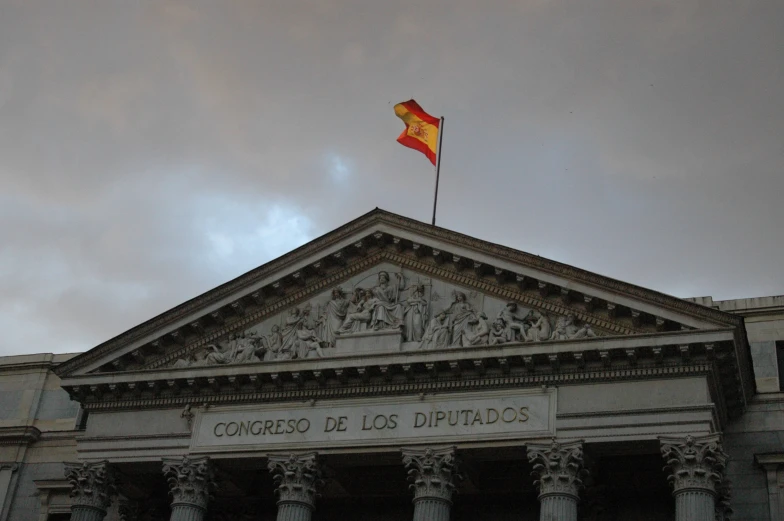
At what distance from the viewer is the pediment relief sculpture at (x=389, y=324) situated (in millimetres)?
38188

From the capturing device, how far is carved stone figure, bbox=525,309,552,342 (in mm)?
37656

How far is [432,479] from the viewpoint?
36.8 m

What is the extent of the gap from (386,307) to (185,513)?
28.8 feet

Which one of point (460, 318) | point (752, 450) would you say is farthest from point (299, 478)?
point (752, 450)

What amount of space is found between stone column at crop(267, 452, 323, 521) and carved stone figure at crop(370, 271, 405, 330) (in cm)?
459

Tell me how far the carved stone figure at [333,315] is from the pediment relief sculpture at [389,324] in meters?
0.03

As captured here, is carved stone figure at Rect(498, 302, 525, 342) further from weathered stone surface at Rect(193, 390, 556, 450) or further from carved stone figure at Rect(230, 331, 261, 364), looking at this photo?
carved stone figure at Rect(230, 331, 261, 364)

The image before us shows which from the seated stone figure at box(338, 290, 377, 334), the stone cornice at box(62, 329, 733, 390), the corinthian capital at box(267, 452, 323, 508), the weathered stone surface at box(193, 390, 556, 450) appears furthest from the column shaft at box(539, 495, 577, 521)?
the seated stone figure at box(338, 290, 377, 334)

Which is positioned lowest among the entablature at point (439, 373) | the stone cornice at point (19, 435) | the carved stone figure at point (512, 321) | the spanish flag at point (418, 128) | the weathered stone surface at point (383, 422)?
the weathered stone surface at point (383, 422)

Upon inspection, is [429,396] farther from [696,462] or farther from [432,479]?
[696,462]

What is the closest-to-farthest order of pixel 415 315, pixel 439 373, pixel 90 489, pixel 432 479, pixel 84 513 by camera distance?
pixel 432 479 < pixel 439 373 < pixel 415 315 < pixel 84 513 < pixel 90 489

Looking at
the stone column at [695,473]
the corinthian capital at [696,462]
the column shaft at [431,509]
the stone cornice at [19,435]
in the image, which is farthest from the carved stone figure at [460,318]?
the stone cornice at [19,435]

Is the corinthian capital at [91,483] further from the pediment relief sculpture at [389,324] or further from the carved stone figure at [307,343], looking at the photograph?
the carved stone figure at [307,343]

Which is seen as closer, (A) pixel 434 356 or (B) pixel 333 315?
(A) pixel 434 356
